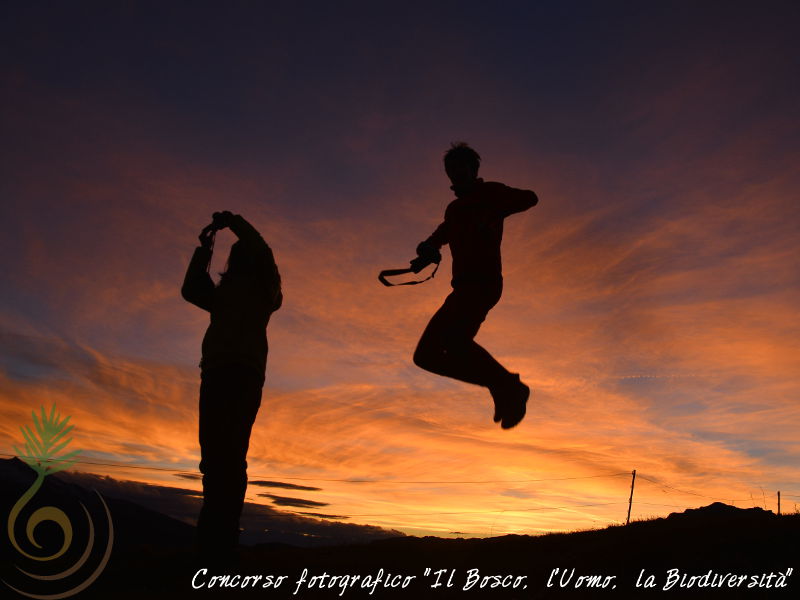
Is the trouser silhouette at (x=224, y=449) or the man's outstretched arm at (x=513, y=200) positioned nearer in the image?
the man's outstretched arm at (x=513, y=200)

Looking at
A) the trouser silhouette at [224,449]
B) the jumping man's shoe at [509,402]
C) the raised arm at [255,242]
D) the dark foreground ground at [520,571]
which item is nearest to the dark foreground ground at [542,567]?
the dark foreground ground at [520,571]

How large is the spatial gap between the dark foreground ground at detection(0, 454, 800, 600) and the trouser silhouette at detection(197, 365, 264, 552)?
308 millimetres

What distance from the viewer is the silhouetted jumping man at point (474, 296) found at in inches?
175

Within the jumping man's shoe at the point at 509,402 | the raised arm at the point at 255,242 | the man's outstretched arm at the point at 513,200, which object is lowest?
the jumping man's shoe at the point at 509,402

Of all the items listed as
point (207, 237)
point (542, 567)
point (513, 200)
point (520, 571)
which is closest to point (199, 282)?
point (207, 237)

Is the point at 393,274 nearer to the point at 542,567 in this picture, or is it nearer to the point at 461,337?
the point at 461,337

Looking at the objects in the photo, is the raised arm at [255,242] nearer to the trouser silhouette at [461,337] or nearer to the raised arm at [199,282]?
the raised arm at [199,282]

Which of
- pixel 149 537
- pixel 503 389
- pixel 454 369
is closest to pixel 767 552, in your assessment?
pixel 503 389

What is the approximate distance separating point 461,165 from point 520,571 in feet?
13.1

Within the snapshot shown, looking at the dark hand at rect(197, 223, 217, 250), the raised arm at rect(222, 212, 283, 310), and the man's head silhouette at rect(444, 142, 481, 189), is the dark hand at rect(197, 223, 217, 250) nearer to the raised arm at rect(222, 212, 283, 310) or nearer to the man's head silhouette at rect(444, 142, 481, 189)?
the raised arm at rect(222, 212, 283, 310)

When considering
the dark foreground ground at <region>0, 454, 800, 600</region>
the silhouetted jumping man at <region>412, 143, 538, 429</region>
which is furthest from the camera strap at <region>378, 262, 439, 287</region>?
the dark foreground ground at <region>0, 454, 800, 600</region>

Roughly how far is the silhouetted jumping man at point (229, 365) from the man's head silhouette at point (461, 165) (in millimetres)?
1879

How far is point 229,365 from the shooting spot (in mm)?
4809

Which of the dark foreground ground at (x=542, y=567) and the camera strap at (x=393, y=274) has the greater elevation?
the camera strap at (x=393, y=274)
